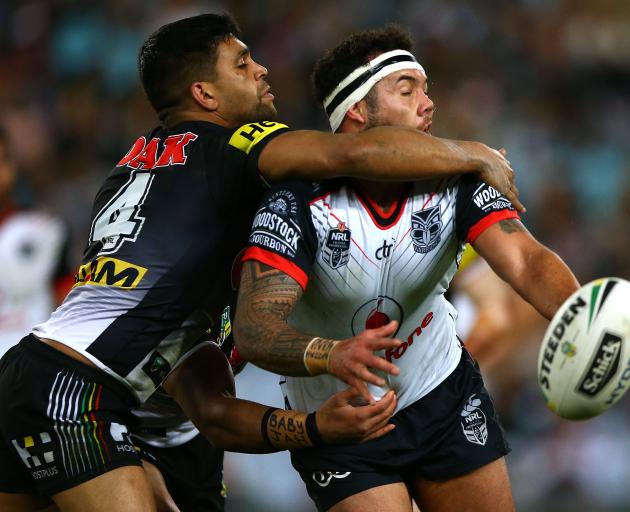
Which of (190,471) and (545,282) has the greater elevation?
(545,282)

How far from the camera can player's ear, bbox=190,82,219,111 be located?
4.77 metres

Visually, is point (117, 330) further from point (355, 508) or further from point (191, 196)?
point (355, 508)

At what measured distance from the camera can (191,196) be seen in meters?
4.41

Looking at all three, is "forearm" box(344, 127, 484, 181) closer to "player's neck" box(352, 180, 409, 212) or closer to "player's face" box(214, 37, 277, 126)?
"player's neck" box(352, 180, 409, 212)

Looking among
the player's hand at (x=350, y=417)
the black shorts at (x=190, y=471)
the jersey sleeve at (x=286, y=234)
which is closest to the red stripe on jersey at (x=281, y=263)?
the jersey sleeve at (x=286, y=234)

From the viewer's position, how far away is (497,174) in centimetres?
436

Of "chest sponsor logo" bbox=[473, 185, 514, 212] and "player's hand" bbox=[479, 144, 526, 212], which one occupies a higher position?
"player's hand" bbox=[479, 144, 526, 212]

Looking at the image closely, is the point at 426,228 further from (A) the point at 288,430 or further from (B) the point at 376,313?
(A) the point at 288,430

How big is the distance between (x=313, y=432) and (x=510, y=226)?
1.07 meters

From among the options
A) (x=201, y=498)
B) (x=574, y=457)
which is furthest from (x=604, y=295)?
(x=574, y=457)

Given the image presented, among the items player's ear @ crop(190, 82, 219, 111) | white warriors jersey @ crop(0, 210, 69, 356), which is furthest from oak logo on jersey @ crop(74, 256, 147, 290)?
white warriors jersey @ crop(0, 210, 69, 356)

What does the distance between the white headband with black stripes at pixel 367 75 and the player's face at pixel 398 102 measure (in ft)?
0.09

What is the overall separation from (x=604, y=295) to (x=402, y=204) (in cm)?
100

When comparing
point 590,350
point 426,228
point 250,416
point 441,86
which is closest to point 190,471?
point 250,416
